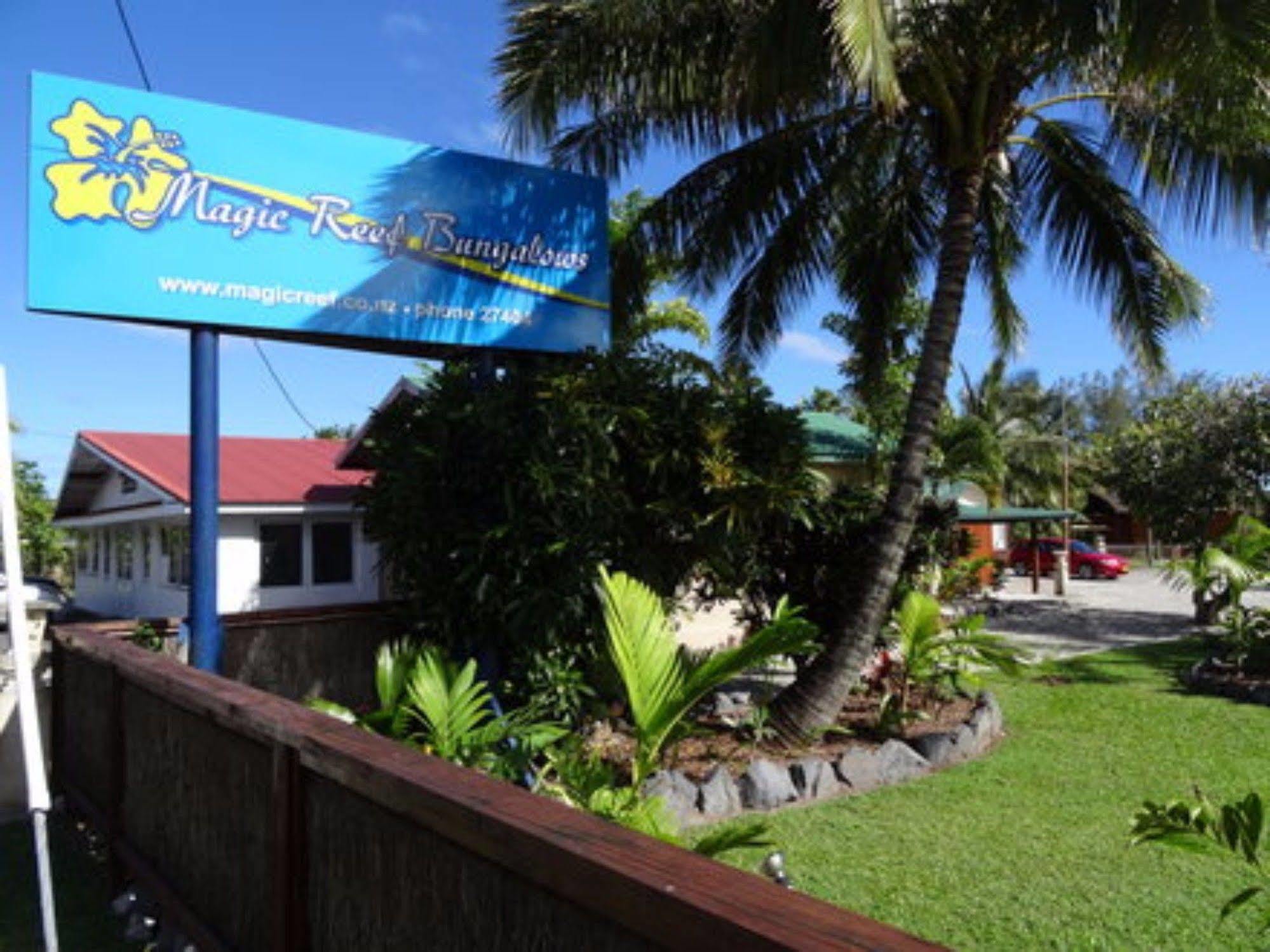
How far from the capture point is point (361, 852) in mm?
2574

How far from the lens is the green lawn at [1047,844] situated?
4645 mm

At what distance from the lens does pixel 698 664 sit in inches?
181

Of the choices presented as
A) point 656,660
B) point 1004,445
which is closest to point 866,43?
point 656,660

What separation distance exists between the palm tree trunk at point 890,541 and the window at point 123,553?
1947 centimetres

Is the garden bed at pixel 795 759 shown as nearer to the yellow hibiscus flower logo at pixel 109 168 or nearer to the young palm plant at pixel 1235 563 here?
the young palm plant at pixel 1235 563

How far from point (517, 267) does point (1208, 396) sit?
57.6ft

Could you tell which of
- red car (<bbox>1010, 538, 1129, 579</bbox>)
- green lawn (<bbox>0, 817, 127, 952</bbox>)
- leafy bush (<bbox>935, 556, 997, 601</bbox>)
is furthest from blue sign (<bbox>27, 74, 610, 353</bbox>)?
red car (<bbox>1010, 538, 1129, 579</bbox>)

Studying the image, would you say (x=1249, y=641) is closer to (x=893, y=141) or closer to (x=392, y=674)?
(x=893, y=141)

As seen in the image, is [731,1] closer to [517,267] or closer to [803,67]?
[803,67]

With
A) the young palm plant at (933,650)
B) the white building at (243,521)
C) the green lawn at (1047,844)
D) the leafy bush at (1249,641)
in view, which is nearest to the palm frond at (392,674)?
the green lawn at (1047,844)

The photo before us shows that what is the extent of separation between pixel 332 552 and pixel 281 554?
1013 millimetres

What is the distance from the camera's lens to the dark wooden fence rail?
157 centimetres

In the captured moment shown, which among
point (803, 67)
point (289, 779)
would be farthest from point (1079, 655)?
point (289, 779)

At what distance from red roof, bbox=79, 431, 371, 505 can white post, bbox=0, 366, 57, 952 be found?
43.3ft
